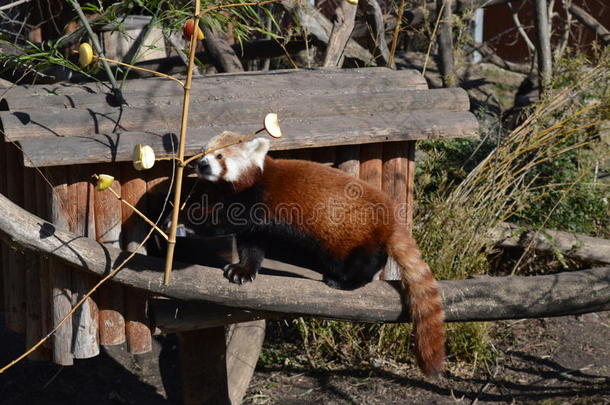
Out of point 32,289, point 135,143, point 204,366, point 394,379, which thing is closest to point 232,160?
point 135,143

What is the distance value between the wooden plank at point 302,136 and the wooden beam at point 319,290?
0.29 m

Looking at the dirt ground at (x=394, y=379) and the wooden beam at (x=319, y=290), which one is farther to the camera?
the dirt ground at (x=394, y=379)

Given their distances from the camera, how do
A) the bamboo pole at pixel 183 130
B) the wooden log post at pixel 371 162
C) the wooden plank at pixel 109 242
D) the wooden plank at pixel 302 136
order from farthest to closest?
1. the wooden log post at pixel 371 162
2. the wooden plank at pixel 109 242
3. the wooden plank at pixel 302 136
4. the bamboo pole at pixel 183 130

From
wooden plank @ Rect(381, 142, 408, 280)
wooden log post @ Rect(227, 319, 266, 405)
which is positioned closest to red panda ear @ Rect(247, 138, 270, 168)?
wooden plank @ Rect(381, 142, 408, 280)

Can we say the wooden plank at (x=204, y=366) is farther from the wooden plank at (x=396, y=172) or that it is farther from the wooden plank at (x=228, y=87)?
the wooden plank at (x=228, y=87)

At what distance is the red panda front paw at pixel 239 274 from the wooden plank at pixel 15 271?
1077 millimetres

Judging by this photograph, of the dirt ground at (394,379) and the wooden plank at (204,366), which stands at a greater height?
the wooden plank at (204,366)

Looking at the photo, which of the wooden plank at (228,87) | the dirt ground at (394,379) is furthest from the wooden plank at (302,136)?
the dirt ground at (394,379)

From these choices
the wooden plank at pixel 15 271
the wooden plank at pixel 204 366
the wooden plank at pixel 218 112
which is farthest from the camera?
the wooden plank at pixel 204 366

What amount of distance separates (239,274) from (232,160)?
1.62ft

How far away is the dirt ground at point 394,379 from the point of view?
460cm

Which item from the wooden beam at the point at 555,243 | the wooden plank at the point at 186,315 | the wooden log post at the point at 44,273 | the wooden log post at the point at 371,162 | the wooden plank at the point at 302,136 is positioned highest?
the wooden plank at the point at 302,136

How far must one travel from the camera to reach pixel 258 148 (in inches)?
126

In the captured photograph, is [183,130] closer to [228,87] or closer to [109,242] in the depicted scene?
[109,242]
